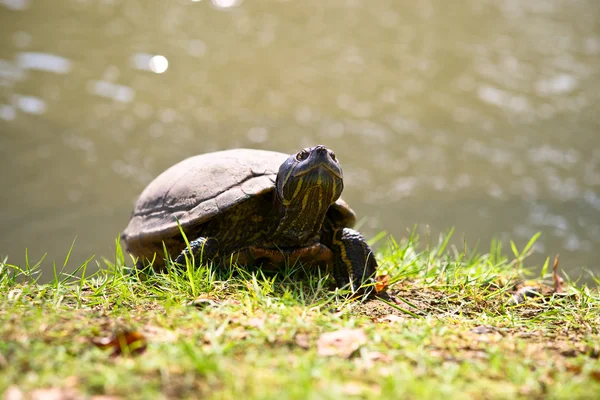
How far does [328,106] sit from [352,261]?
5.86 metres

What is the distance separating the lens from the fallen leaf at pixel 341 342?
2401mm

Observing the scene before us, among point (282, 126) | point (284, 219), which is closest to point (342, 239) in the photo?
point (284, 219)

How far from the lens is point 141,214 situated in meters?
4.52

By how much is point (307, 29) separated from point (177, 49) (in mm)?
2474

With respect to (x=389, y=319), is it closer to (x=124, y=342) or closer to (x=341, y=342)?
(x=341, y=342)

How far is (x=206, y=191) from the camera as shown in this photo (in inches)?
157

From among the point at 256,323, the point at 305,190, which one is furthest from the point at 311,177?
the point at 256,323

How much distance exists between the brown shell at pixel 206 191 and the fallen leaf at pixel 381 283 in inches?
22.4

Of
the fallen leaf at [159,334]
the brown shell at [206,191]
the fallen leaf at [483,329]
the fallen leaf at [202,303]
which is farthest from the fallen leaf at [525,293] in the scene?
the fallen leaf at [159,334]

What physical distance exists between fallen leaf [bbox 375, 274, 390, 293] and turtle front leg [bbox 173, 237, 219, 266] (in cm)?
108

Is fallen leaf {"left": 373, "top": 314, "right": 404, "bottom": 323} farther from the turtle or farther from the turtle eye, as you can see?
the turtle eye

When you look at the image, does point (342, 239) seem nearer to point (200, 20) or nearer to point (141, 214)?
point (141, 214)

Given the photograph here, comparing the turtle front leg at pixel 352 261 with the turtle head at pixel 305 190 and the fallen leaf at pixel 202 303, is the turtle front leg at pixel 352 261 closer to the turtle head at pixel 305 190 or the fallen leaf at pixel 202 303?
the turtle head at pixel 305 190

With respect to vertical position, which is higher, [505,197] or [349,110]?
[349,110]
